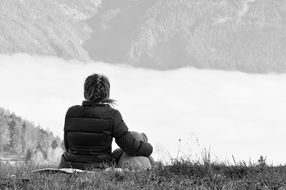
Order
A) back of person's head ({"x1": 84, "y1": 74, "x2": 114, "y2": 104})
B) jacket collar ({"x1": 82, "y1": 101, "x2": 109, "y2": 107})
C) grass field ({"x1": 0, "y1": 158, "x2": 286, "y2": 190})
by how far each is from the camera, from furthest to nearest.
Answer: jacket collar ({"x1": 82, "y1": 101, "x2": 109, "y2": 107}) → back of person's head ({"x1": 84, "y1": 74, "x2": 114, "y2": 104}) → grass field ({"x1": 0, "y1": 158, "x2": 286, "y2": 190})

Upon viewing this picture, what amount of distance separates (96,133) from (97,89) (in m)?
0.74

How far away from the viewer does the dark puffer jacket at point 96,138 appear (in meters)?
10.5

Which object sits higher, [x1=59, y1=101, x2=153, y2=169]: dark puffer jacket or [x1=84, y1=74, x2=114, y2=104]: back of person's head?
[x1=84, y1=74, x2=114, y2=104]: back of person's head

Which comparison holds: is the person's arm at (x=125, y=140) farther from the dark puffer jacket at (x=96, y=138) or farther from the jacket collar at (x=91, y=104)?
the jacket collar at (x=91, y=104)

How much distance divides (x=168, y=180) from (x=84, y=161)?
201 cm

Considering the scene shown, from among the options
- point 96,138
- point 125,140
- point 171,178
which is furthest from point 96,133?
point 171,178

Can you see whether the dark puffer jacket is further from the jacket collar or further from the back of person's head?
the back of person's head

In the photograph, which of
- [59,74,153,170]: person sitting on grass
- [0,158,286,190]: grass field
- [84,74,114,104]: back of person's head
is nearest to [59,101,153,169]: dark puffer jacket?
[59,74,153,170]: person sitting on grass

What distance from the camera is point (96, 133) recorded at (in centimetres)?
1050

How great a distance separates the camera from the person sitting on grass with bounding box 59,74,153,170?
10.5 metres

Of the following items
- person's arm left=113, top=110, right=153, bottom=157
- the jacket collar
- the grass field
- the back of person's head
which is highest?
the back of person's head

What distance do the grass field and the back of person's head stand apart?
5.15 ft

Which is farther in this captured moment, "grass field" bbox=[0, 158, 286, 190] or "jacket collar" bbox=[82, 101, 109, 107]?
"jacket collar" bbox=[82, 101, 109, 107]

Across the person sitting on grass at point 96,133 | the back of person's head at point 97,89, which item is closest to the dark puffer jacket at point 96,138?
the person sitting on grass at point 96,133
